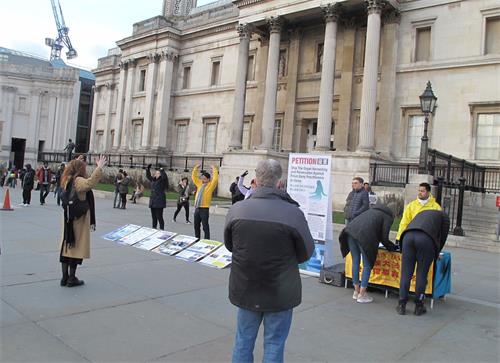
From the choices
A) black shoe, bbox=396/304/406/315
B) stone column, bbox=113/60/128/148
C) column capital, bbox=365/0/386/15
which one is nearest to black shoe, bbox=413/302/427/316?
black shoe, bbox=396/304/406/315

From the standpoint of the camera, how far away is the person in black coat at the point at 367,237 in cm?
664

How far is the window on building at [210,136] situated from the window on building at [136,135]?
741 cm

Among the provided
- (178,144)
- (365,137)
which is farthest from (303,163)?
(178,144)

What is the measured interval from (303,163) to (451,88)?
18.7m

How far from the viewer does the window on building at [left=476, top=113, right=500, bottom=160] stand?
22.5m

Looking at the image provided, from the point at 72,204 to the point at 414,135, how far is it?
21.9 m

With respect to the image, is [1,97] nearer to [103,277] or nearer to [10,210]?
[10,210]

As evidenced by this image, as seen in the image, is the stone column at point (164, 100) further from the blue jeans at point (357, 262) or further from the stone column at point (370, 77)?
the blue jeans at point (357, 262)

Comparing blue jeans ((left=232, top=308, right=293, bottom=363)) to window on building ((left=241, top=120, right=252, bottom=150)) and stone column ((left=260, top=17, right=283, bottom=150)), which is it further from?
window on building ((left=241, top=120, right=252, bottom=150))

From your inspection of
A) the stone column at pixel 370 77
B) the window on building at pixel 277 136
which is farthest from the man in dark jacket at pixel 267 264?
the window on building at pixel 277 136

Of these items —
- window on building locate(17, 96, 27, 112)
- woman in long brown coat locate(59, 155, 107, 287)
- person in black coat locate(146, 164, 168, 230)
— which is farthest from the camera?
window on building locate(17, 96, 27, 112)

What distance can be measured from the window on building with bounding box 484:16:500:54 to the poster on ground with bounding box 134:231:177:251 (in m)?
20.2

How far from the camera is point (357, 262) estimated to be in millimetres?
6977

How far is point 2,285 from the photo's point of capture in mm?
6344
